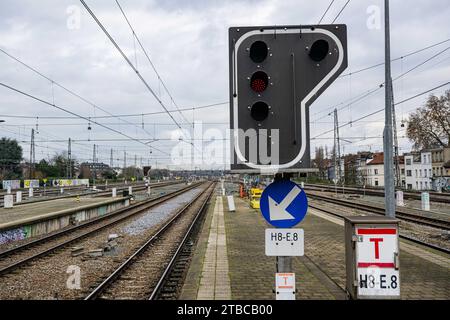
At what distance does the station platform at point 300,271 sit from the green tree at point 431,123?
51087 mm

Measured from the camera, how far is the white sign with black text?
3.20 m

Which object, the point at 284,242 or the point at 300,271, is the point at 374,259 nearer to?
the point at 284,242

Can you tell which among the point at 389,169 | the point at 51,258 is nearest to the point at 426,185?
the point at 389,169

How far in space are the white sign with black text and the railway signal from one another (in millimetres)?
590

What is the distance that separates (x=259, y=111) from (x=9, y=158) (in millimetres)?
71699

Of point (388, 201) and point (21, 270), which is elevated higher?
point (388, 201)

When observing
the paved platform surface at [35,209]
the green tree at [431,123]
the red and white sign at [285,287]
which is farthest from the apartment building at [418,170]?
the red and white sign at [285,287]

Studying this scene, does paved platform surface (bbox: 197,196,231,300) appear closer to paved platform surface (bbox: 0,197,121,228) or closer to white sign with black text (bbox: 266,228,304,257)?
white sign with black text (bbox: 266,228,304,257)

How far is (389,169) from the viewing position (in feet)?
33.9

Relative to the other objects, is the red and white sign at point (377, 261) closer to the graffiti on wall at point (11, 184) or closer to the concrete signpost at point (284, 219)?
the concrete signpost at point (284, 219)

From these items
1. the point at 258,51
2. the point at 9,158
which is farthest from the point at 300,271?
the point at 9,158

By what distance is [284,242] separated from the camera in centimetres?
321
